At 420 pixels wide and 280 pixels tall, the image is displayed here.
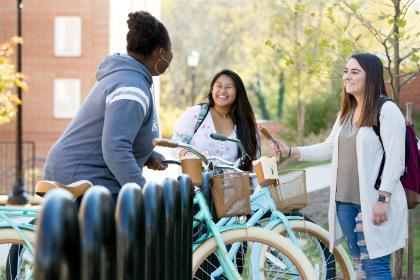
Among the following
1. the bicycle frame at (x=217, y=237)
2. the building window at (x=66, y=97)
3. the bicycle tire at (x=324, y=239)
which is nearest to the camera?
the bicycle frame at (x=217, y=237)

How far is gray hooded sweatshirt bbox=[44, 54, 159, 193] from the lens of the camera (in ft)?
16.3

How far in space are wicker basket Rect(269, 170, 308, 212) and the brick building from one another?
34271 mm

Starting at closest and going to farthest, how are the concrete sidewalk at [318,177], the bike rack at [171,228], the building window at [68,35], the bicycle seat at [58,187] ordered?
the bike rack at [171,228] < the bicycle seat at [58,187] < the concrete sidewalk at [318,177] < the building window at [68,35]

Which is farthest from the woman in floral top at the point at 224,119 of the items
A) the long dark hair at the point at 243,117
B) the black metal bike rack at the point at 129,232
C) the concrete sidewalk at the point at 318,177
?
the concrete sidewalk at the point at 318,177

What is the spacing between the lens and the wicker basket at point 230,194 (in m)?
5.74

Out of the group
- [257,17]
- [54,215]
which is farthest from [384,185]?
[257,17]

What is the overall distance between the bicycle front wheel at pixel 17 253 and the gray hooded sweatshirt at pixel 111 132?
384 millimetres

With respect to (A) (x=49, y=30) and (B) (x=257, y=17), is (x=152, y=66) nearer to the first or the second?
(A) (x=49, y=30)

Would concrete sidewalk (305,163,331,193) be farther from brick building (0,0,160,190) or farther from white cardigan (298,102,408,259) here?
brick building (0,0,160,190)

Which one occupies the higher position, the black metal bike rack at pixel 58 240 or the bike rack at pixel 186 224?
the black metal bike rack at pixel 58 240

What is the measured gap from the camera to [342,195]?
635cm

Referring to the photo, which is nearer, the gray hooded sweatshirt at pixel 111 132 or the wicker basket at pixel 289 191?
the gray hooded sweatshirt at pixel 111 132

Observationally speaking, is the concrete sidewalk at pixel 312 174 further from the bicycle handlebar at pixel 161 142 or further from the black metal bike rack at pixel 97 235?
the black metal bike rack at pixel 97 235

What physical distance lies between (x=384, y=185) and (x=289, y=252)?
76cm
